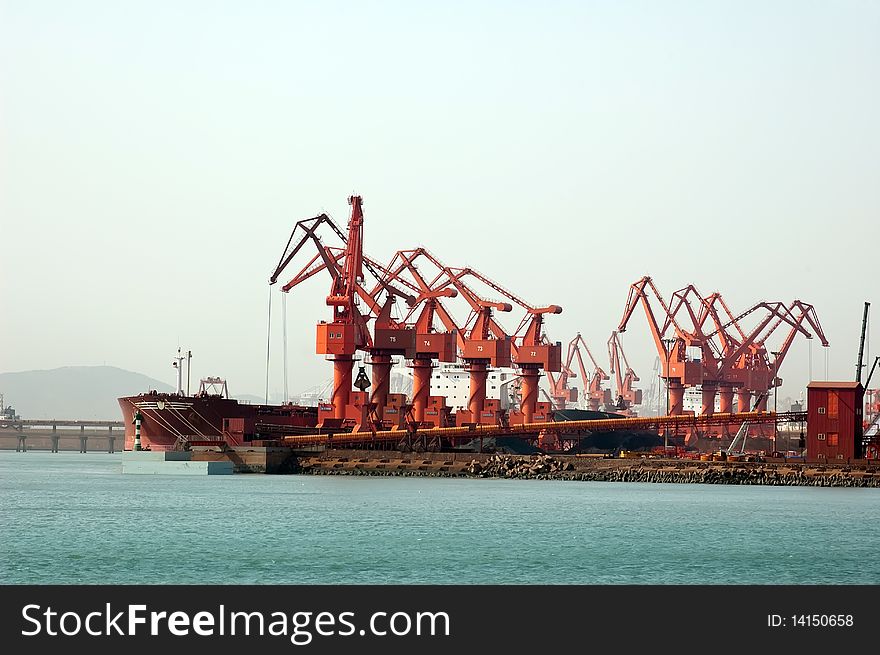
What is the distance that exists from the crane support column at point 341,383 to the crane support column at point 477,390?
19.4 metres

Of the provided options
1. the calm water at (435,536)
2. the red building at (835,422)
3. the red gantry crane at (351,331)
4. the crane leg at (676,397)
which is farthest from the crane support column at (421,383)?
the crane leg at (676,397)

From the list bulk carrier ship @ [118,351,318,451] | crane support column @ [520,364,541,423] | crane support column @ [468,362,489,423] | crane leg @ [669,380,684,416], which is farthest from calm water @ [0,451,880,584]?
crane leg @ [669,380,684,416]

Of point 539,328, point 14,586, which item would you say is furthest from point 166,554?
point 539,328

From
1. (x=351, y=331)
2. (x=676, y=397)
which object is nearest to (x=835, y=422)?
(x=351, y=331)

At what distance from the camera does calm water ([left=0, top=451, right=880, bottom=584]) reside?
164ft

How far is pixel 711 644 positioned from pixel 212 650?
466 inches

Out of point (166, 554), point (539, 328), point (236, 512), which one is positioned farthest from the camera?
point (539, 328)

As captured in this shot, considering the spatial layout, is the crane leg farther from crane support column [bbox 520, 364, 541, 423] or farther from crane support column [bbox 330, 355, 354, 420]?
crane support column [bbox 330, 355, 354, 420]

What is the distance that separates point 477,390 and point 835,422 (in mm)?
54436

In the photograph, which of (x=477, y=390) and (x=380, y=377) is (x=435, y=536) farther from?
(x=477, y=390)

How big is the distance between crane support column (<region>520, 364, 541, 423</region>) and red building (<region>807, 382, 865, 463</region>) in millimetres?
53695

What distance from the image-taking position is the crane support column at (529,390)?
160 m

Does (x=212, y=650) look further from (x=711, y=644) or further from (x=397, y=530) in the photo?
(x=397, y=530)

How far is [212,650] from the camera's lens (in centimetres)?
3209
